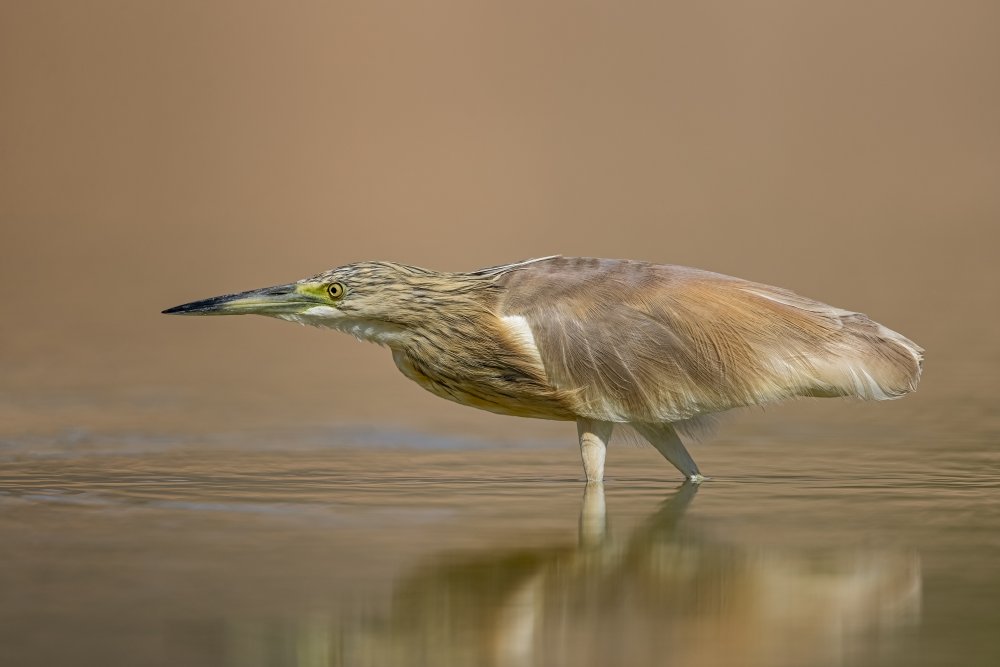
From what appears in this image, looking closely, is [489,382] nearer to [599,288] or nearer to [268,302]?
[599,288]

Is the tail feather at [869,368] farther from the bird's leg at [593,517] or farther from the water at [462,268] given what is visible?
the bird's leg at [593,517]

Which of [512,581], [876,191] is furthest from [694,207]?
[512,581]

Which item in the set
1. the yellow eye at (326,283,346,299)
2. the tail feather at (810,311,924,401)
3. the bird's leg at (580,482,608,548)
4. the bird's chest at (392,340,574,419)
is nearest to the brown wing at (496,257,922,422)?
the tail feather at (810,311,924,401)

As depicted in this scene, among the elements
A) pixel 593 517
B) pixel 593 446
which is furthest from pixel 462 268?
pixel 593 517

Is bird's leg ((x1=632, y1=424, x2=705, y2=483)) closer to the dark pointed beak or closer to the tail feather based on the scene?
the tail feather

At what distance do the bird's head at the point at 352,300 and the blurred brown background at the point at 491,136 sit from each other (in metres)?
14.3

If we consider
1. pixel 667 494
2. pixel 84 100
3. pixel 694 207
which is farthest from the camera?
pixel 84 100

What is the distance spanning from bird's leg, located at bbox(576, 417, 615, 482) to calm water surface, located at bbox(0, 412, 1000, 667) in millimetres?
126

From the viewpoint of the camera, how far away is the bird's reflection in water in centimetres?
555

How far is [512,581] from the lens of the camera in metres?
6.60

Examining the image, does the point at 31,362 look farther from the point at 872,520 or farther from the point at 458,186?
the point at 458,186

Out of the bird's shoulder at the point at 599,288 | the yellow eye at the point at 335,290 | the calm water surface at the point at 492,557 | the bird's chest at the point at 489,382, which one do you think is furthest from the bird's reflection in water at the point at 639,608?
the yellow eye at the point at 335,290

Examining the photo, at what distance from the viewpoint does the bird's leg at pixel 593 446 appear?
348 inches

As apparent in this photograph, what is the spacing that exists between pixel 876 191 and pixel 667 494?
2687 centimetres
